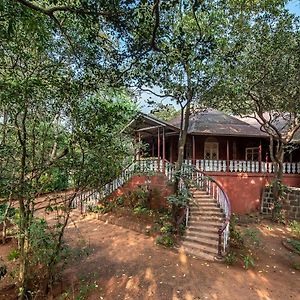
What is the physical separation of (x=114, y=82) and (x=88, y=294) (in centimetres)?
494

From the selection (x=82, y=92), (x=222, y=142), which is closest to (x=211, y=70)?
(x=82, y=92)

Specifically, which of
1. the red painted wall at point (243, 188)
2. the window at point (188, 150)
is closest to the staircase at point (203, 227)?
the red painted wall at point (243, 188)

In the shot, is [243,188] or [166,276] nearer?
[166,276]

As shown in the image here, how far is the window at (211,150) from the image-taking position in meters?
15.9

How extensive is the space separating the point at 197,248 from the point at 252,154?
9344 mm

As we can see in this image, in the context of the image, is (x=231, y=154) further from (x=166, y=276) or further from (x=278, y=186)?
(x=166, y=276)

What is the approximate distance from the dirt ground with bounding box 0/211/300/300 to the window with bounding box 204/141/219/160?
703cm

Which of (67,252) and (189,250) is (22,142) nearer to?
(67,252)

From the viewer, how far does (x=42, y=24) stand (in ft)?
14.2

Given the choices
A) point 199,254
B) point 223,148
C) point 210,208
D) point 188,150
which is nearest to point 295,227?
point 210,208

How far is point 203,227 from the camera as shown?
929cm

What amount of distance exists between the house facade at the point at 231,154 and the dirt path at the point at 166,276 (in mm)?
4468

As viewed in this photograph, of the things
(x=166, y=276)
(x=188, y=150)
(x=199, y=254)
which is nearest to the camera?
(x=166, y=276)

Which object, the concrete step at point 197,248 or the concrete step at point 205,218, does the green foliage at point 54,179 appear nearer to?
the concrete step at point 197,248
